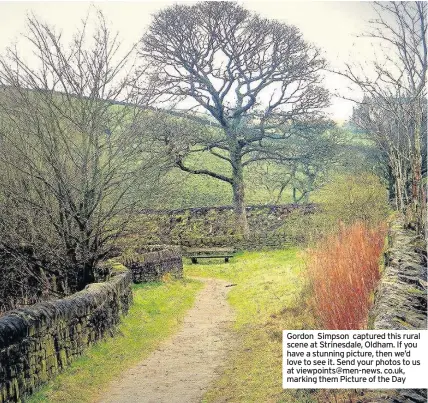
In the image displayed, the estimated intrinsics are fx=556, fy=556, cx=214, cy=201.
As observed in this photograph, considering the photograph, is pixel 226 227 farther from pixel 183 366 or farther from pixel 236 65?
pixel 183 366

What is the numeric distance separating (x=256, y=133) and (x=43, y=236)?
1707 centimetres

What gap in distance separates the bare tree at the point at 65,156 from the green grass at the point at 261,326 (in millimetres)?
3771

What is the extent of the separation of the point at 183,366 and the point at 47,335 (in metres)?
2.45

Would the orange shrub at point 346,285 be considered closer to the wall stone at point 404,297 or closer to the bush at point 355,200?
the wall stone at point 404,297

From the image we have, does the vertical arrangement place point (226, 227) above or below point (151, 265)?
above

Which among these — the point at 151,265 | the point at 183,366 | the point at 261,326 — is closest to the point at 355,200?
the point at 151,265

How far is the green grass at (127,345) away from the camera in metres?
8.04

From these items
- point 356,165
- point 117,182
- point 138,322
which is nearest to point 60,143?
point 117,182

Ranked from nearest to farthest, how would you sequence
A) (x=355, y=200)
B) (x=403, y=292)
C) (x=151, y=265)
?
1. (x=403, y=292)
2. (x=151, y=265)
3. (x=355, y=200)

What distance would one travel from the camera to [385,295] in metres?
5.68

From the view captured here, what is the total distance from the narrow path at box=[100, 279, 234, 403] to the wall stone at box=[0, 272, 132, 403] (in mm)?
1014

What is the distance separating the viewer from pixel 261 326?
1125 cm

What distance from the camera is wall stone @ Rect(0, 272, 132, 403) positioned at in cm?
700

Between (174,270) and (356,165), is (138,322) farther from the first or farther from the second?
(356,165)
